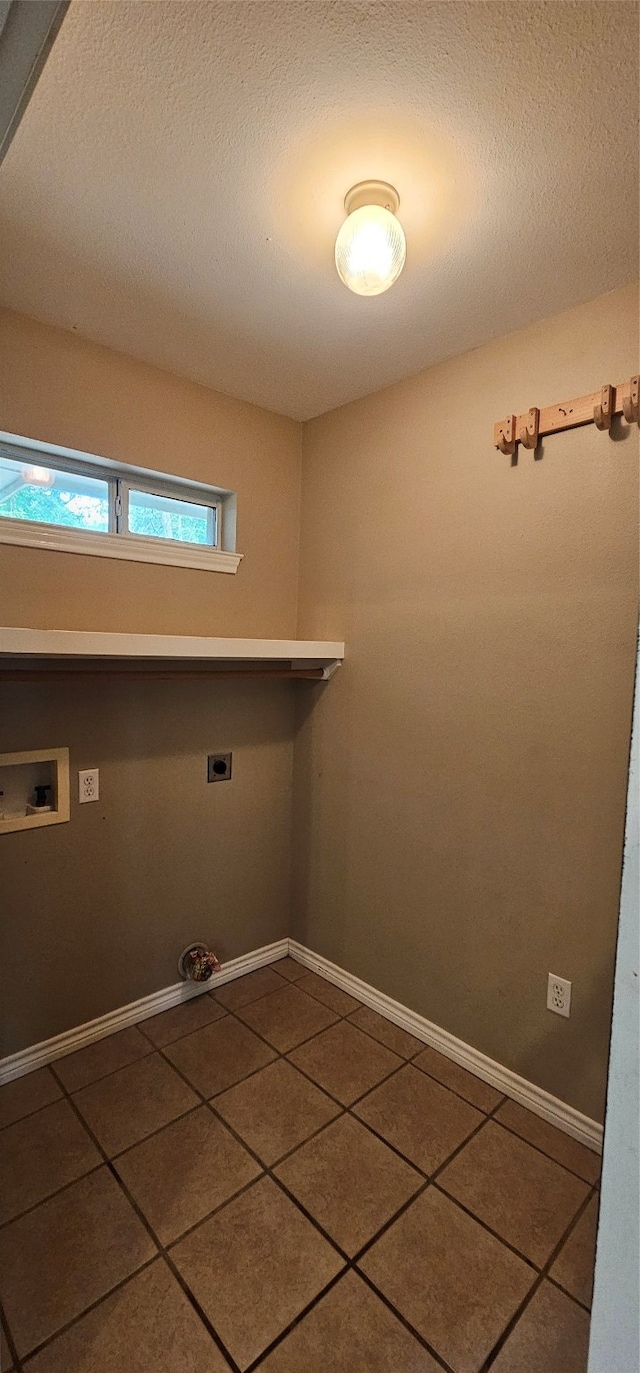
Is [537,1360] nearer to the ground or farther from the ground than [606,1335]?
nearer to the ground

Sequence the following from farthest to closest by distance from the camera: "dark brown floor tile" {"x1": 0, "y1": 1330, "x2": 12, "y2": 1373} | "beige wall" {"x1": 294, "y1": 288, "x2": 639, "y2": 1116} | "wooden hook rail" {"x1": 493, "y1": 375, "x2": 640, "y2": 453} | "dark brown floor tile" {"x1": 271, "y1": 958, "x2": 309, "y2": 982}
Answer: "dark brown floor tile" {"x1": 271, "y1": 958, "x2": 309, "y2": 982}
"beige wall" {"x1": 294, "y1": 288, "x2": 639, "y2": 1116}
"wooden hook rail" {"x1": 493, "y1": 375, "x2": 640, "y2": 453}
"dark brown floor tile" {"x1": 0, "y1": 1330, "x2": 12, "y2": 1373}

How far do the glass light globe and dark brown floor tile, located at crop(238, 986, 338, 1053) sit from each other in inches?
86.1

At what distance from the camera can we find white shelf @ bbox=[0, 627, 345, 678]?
1.42m

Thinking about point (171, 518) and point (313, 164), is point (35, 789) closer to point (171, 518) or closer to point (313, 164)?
point (171, 518)

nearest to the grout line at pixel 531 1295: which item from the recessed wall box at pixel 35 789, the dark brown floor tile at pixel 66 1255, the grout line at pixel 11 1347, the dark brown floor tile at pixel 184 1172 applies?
the dark brown floor tile at pixel 184 1172

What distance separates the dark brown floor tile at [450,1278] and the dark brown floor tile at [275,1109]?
0.33 metres

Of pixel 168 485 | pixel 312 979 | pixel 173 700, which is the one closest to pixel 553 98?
pixel 168 485

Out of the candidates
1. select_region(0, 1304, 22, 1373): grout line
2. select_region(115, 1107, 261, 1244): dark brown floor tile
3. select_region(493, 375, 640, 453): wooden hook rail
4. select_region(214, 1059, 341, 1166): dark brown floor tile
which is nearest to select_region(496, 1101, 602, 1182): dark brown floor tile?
select_region(214, 1059, 341, 1166): dark brown floor tile

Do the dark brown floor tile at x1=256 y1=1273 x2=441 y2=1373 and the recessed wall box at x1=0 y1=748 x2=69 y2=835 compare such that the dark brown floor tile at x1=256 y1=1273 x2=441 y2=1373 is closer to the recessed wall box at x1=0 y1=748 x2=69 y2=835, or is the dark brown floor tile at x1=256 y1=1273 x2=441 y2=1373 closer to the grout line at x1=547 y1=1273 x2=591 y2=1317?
the grout line at x1=547 y1=1273 x2=591 y2=1317

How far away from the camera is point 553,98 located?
94 cm

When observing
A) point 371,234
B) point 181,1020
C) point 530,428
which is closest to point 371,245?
point 371,234

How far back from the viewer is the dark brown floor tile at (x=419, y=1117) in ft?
4.83

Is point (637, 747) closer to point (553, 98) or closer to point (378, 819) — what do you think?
point (553, 98)

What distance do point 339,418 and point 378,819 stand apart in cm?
155
